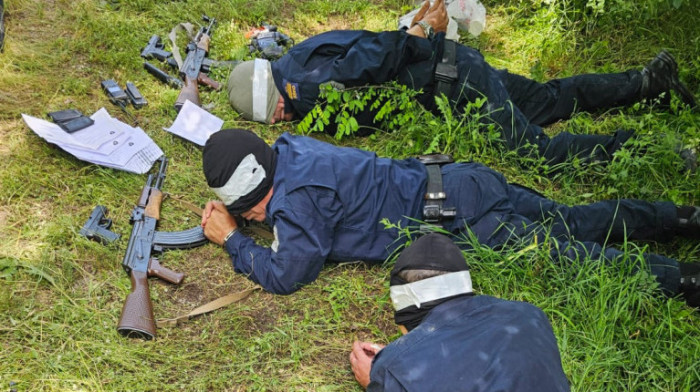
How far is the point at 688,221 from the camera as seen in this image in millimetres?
3641

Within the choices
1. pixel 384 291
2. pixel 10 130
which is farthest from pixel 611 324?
pixel 10 130

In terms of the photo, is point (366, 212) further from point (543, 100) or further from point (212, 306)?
point (543, 100)

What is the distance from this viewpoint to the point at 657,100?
457 cm

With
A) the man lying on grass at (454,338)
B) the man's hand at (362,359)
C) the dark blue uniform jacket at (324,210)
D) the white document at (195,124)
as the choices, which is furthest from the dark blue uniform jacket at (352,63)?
the man's hand at (362,359)

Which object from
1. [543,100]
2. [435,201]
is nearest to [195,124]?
[435,201]

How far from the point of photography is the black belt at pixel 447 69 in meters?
4.33

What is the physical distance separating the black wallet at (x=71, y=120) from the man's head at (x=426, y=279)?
2.99 meters

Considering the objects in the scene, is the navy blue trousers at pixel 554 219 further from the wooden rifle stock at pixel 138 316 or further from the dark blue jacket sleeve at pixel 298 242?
the wooden rifle stock at pixel 138 316

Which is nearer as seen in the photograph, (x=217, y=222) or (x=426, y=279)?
(x=426, y=279)

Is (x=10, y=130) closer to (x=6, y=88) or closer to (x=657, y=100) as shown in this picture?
(x=6, y=88)

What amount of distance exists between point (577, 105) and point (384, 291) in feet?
8.63

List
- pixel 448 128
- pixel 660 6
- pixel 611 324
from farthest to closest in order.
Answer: pixel 660 6
pixel 448 128
pixel 611 324

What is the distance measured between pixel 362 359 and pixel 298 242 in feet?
2.55

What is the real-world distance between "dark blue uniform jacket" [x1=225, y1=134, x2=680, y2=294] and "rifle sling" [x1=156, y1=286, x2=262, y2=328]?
120 millimetres
